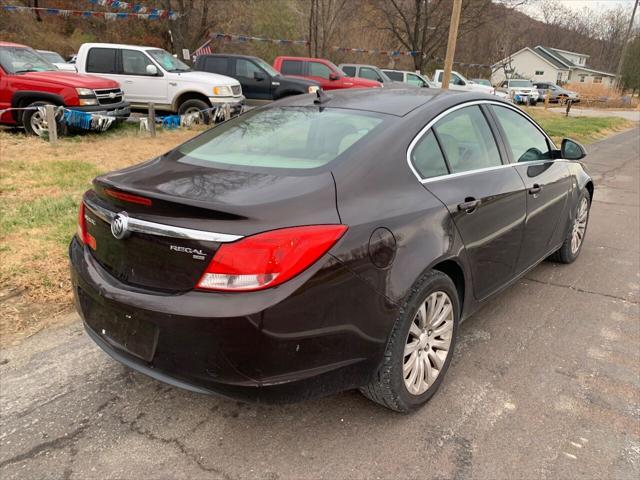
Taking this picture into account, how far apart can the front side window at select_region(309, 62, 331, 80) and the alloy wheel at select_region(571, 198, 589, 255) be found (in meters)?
13.2

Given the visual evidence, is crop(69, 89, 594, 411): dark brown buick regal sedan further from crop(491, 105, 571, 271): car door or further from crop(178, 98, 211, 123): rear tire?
crop(178, 98, 211, 123): rear tire

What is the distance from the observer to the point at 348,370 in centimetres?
223

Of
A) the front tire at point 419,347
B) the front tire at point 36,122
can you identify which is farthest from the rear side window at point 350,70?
the front tire at point 419,347

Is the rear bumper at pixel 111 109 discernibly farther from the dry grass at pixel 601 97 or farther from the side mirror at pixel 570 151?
the dry grass at pixel 601 97

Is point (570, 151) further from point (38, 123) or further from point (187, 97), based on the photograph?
point (187, 97)

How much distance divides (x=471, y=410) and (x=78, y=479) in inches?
75.0

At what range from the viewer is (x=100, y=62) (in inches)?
494

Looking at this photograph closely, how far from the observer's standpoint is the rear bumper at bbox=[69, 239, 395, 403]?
1.96m

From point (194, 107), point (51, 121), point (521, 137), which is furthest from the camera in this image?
point (194, 107)

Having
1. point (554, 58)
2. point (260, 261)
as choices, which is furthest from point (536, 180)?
point (554, 58)

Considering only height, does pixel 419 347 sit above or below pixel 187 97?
below

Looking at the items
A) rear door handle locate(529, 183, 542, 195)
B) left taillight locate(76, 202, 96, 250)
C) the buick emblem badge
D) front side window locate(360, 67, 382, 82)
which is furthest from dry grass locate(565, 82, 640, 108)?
the buick emblem badge

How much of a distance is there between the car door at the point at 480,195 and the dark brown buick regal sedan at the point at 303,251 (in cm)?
1

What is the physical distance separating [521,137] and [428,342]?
198 centimetres
